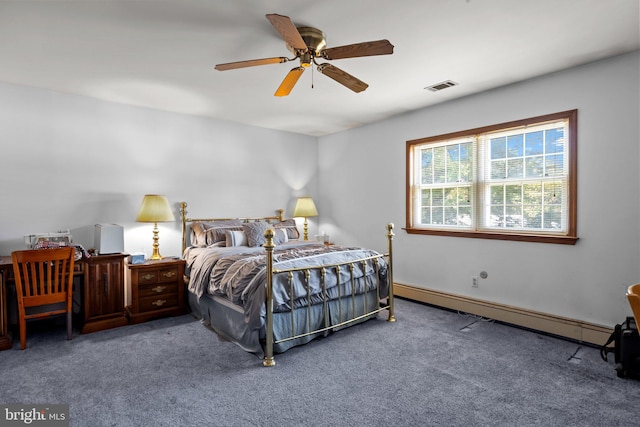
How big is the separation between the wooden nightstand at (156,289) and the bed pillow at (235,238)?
1.87 ft

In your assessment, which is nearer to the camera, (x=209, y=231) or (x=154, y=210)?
(x=154, y=210)

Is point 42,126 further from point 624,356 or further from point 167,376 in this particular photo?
point 624,356

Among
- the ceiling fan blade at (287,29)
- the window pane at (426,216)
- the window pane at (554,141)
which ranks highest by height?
the ceiling fan blade at (287,29)

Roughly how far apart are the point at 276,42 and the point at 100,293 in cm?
296

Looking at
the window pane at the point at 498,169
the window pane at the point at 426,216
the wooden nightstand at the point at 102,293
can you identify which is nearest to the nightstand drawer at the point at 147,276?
the wooden nightstand at the point at 102,293

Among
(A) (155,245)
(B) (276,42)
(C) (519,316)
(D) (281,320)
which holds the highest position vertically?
(B) (276,42)

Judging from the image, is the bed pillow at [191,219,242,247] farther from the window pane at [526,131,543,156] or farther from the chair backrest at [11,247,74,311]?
the window pane at [526,131,543,156]

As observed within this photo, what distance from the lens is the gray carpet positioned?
1985mm

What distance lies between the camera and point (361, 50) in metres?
2.22

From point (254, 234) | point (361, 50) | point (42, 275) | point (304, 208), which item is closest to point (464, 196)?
point (304, 208)

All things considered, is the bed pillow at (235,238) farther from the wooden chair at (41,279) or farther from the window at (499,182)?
the window at (499,182)

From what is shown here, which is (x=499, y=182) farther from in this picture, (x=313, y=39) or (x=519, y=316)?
(x=313, y=39)

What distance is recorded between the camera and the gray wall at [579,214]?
282 centimetres

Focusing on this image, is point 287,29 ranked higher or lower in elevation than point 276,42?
lower
